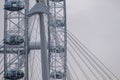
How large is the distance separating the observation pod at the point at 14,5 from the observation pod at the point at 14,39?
275 centimetres

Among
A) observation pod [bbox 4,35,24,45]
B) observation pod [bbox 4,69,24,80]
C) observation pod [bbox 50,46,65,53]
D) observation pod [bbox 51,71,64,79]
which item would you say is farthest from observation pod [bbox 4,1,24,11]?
observation pod [bbox 51,71,64,79]

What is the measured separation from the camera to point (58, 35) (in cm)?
5109

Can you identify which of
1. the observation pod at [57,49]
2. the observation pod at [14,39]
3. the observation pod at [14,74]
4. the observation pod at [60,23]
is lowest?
the observation pod at [14,74]

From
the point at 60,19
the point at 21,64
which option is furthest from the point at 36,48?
the point at 60,19

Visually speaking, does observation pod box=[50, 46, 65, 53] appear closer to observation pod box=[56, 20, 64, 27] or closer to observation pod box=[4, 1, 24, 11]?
observation pod box=[56, 20, 64, 27]

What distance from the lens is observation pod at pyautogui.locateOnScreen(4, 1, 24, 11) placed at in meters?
44.6

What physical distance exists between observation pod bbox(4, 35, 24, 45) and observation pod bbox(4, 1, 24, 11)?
9.02 ft

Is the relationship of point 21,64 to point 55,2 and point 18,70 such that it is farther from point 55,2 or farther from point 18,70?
point 55,2

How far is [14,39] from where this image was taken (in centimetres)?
4372

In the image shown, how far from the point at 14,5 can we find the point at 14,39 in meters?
3.43

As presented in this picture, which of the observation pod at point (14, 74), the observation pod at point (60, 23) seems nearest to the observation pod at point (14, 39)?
the observation pod at point (14, 74)

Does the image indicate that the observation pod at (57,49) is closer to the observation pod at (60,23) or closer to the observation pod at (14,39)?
the observation pod at (60,23)

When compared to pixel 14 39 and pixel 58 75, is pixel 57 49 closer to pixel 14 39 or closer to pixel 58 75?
pixel 58 75

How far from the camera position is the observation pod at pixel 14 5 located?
44594 millimetres
